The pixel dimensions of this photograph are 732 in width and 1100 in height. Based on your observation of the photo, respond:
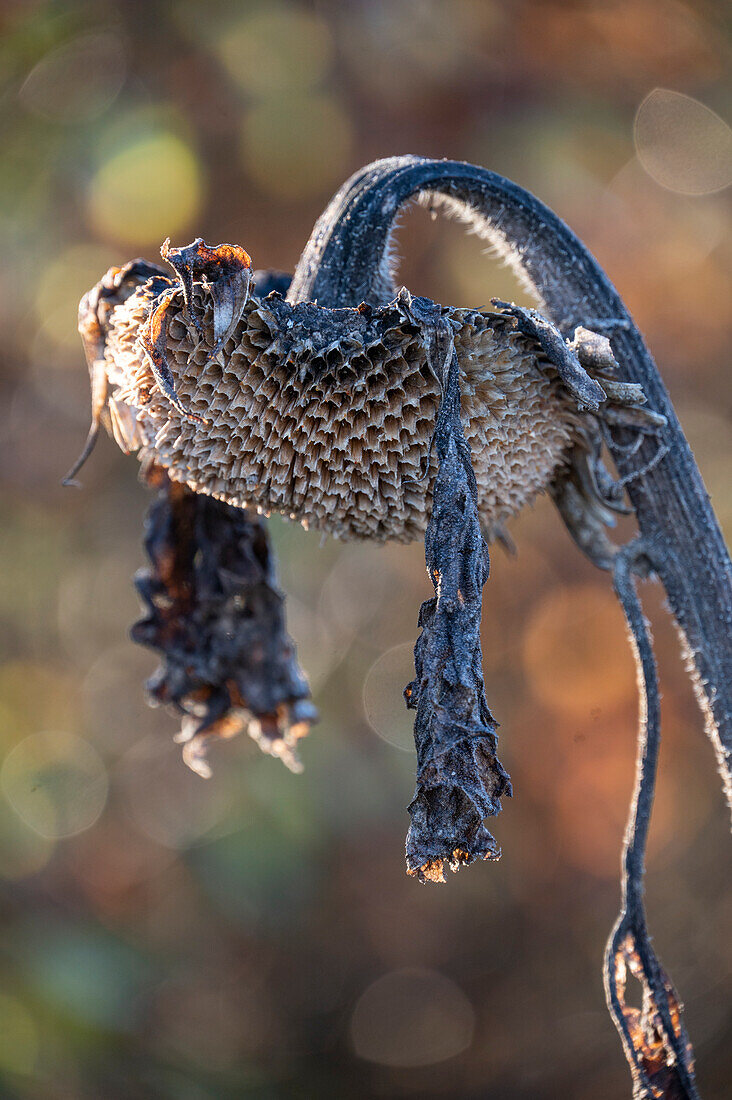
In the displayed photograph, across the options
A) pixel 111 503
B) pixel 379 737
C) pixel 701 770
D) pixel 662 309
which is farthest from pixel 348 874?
pixel 662 309

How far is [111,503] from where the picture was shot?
4.17 metres

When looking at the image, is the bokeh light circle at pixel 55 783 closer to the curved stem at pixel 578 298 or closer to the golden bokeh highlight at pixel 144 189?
the golden bokeh highlight at pixel 144 189

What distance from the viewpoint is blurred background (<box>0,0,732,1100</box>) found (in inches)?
153

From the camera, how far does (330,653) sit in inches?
164

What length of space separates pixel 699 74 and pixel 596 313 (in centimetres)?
360

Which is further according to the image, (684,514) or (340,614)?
(340,614)

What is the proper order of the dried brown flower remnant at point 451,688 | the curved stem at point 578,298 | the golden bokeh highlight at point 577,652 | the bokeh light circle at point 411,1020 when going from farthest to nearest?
the golden bokeh highlight at point 577,652
the bokeh light circle at point 411,1020
the curved stem at point 578,298
the dried brown flower remnant at point 451,688

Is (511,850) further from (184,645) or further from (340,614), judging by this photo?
(184,645)

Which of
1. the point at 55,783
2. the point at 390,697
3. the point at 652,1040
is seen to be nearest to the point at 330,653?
the point at 390,697

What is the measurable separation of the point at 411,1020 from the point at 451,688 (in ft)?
12.4

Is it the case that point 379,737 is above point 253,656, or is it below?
above

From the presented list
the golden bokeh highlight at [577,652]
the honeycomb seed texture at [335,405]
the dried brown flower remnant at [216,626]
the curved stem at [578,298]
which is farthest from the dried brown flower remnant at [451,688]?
the golden bokeh highlight at [577,652]

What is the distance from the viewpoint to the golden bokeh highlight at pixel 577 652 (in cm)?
421

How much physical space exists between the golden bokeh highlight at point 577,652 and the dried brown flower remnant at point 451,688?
356 cm
